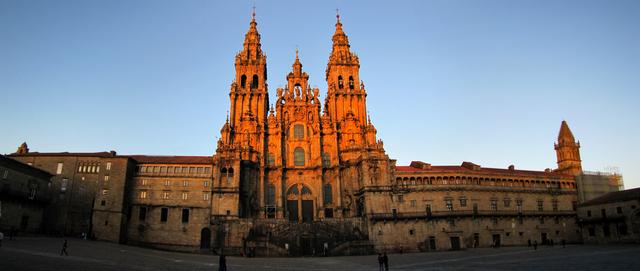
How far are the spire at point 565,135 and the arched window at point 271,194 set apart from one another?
61072 mm

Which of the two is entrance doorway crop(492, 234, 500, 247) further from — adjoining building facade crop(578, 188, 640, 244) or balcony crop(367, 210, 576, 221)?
adjoining building facade crop(578, 188, 640, 244)

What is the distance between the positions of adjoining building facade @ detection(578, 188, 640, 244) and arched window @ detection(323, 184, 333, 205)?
40.5 m

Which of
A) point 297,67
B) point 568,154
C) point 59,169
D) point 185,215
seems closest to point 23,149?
point 59,169

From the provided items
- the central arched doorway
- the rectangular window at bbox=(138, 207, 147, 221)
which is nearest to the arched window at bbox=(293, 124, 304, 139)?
the central arched doorway

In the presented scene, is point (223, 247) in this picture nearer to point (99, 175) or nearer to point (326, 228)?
point (326, 228)

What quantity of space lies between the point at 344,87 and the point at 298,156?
16.0m

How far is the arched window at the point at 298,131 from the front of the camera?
74.9 meters

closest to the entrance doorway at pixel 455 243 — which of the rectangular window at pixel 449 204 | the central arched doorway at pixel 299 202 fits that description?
the rectangular window at pixel 449 204

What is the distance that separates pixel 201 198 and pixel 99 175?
14.4m

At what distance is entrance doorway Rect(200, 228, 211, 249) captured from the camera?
61.4 m

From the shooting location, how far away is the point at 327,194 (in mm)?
71938

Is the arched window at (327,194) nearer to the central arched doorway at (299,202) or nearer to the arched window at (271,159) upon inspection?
the central arched doorway at (299,202)

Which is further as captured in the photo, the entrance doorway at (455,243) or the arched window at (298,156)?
the arched window at (298,156)

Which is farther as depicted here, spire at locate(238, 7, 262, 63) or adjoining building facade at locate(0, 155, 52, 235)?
spire at locate(238, 7, 262, 63)
